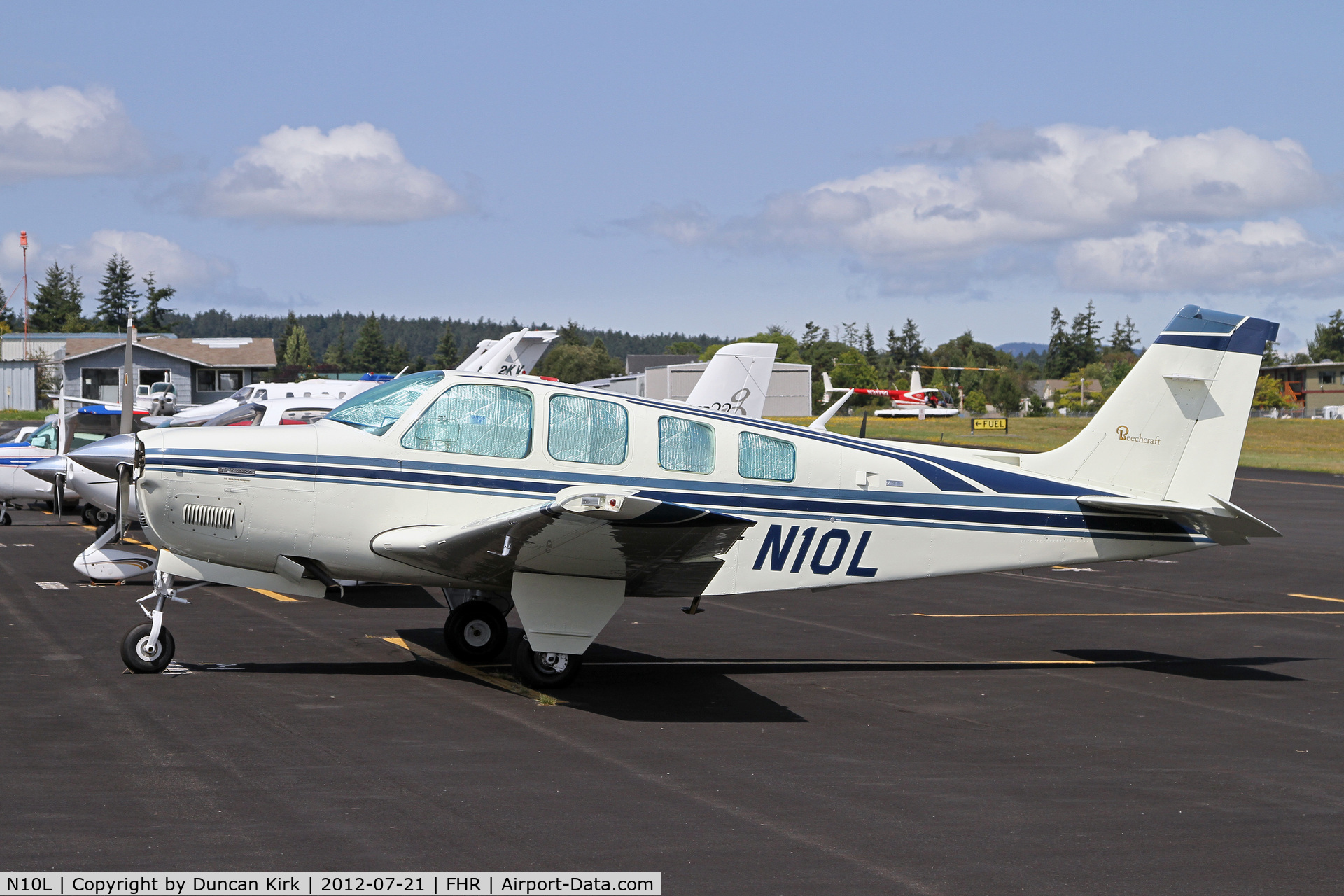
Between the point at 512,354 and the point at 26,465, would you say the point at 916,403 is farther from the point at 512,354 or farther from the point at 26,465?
the point at 26,465

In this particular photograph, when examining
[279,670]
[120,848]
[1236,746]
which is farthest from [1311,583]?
[120,848]

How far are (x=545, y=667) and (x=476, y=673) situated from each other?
988 millimetres

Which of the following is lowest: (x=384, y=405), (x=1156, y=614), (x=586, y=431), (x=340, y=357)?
(x=1156, y=614)

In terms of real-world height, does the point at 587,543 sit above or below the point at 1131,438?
below

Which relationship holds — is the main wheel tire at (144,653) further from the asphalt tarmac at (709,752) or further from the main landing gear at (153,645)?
the asphalt tarmac at (709,752)

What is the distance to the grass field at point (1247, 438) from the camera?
5197 cm

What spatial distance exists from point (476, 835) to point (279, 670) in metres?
4.76

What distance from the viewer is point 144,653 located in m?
9.50

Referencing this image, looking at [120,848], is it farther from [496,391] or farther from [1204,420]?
[1204,420]

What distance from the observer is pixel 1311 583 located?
17.6m

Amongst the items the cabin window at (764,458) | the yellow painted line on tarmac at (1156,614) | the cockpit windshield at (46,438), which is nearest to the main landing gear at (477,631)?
the cabin window at (764,458)

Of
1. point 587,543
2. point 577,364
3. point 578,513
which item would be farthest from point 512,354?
point 577,364

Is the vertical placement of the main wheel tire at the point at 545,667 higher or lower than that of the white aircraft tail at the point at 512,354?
lower

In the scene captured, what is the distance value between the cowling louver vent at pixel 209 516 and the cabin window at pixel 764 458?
13.3ft
